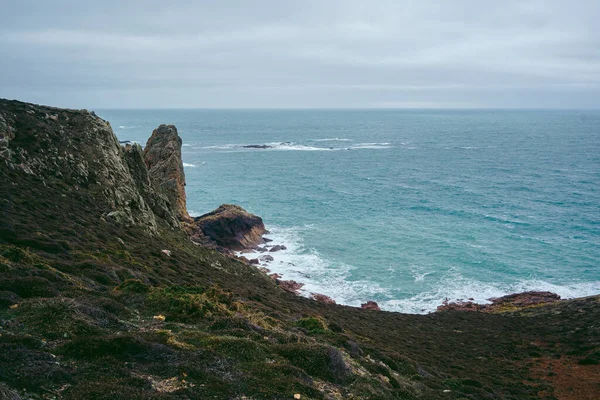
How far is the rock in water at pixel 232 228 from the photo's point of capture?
195 ft

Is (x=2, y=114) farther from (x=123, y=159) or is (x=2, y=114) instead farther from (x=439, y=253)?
(x=439, y=253)

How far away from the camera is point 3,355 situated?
9984 mm

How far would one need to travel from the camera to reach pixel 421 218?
74.1m

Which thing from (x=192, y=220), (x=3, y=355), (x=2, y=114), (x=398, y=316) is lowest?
(x=398, y=316)

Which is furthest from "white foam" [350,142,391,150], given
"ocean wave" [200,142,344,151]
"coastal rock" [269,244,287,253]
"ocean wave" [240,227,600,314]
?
"ocean wave" [240,227,600,314]

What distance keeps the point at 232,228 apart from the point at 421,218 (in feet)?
109

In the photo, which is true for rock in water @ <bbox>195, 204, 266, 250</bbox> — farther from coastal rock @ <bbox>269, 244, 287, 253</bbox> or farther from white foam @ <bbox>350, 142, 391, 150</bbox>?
white foam @ <bbox>350, 142, 391, 150</bbox>

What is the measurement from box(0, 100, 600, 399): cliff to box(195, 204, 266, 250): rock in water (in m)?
14.4

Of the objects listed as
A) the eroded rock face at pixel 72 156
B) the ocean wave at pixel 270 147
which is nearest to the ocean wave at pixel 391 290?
the eroded rock face at pixel 72 156

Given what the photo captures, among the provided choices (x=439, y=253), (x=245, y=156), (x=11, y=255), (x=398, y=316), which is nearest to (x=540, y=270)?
(x=439, y=253)

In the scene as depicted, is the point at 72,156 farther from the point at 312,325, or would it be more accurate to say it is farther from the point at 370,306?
the point at 370,306

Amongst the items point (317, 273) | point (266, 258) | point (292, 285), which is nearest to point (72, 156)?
point (292, 285)

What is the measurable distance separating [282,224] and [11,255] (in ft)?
181

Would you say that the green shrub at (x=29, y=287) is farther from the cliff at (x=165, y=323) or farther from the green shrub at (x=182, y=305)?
the green shrub at (x=182, y=305)
